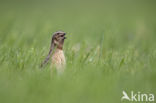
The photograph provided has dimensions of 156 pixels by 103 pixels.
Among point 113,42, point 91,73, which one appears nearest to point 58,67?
point 91,73

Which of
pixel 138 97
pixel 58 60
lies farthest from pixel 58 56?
pixel 138 97

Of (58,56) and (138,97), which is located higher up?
(58,56)

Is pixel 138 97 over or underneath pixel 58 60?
underneath

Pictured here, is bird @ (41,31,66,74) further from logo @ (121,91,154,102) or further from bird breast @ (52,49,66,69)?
logo @ (121,91,154,102)

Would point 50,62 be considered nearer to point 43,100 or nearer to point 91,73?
point 91,73

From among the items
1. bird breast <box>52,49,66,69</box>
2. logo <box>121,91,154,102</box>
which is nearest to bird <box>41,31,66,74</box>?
bird breast <box>52,49,66,69</box>

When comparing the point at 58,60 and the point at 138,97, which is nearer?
the point at 138,97

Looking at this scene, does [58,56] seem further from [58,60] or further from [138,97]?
[138,97]

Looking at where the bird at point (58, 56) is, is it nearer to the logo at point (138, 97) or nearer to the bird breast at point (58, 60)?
the bird breast at point (58, 60)

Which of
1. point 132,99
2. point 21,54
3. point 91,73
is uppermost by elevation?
point 21,54

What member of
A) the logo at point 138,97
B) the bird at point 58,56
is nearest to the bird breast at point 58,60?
the bird at point 58,56

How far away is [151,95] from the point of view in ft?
14.4

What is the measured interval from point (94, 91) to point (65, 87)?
33 cm

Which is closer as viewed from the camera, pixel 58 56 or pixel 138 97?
pixel 138 97
